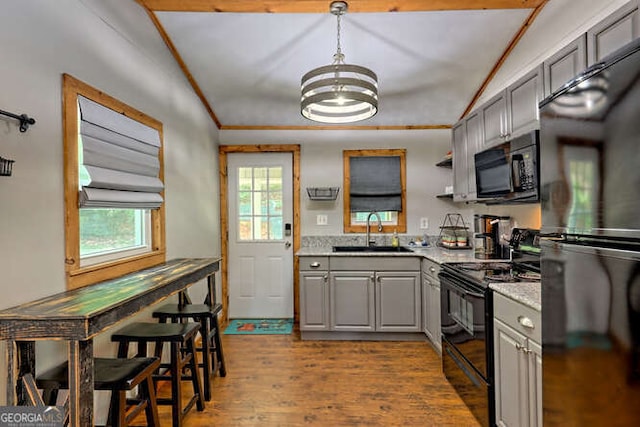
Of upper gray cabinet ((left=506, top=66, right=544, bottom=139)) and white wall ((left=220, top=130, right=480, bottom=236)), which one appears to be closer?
upper gray cabinet ((left=506, top=66, right=544, bottom=139))

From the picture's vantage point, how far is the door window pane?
4.27 meters

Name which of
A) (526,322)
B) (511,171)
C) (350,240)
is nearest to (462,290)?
(526,322)

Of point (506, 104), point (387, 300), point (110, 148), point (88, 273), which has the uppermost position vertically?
point (506, 104)

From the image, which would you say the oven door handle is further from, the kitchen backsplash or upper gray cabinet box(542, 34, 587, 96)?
the kitchen backsplash

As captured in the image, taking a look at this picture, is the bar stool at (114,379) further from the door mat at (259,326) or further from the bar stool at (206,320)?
the door mat at (259,326)

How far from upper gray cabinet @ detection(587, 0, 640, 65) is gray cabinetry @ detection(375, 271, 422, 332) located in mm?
2282

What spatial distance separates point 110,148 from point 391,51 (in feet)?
7.47

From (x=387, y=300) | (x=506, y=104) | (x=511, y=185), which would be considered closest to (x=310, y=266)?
(x=387, y=300)

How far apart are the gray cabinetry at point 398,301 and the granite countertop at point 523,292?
4.97 ft

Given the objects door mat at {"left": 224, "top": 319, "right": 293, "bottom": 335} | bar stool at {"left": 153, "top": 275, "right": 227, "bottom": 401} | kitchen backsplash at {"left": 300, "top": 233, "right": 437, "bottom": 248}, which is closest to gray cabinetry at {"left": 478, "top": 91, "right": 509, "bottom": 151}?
kitchen backsplash at {"left": 300, "top": 233, "right": 437, "bottom": 248}

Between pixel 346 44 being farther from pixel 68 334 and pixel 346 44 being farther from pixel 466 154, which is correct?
pixel 68 334

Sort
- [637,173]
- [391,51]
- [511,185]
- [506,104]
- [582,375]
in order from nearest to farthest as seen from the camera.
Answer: [637,173]
[582,375]
[511,185]
[506,104]
[391,51]

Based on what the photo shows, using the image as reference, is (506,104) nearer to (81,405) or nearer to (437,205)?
(437,205)

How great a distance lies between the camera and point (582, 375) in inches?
43.9
